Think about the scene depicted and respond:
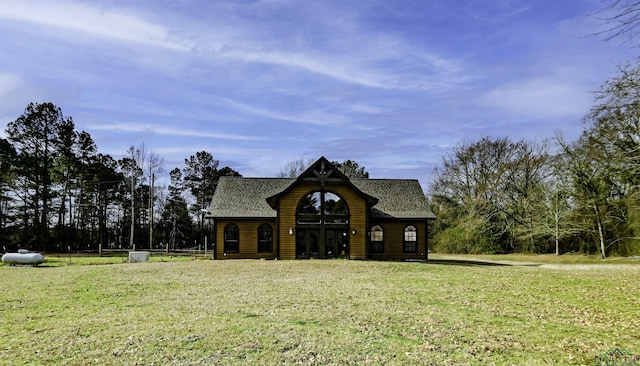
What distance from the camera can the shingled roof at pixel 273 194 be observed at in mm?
29281

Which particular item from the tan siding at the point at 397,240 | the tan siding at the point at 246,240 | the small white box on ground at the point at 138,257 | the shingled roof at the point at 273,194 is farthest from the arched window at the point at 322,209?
the small white box on ground at the point at 138,257

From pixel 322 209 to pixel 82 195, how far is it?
28245 mm

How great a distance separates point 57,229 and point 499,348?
4310cm

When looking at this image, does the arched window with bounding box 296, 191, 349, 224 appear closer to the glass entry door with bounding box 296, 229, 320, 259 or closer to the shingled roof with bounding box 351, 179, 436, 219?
the glass entry door with bounding box 296, 229, 320, 259

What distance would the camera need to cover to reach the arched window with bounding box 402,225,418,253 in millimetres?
30047

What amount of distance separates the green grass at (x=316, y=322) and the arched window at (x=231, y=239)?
13.1 metres

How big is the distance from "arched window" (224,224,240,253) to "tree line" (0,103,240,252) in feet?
27.8

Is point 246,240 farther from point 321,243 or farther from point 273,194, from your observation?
point 321,243

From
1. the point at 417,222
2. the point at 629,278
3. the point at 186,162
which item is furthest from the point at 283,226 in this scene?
the point at 186,162

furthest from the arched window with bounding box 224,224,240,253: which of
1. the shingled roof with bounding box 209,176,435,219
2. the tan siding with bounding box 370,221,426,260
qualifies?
the tan siding with bounding box 370,221,426,260

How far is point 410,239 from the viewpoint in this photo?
3014cm

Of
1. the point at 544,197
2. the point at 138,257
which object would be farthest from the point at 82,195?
the point at 544,197

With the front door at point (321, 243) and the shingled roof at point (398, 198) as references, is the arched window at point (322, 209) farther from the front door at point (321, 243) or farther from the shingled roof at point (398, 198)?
the shingled roof at point (398, 198)

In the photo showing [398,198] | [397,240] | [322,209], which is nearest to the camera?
[322,209]
